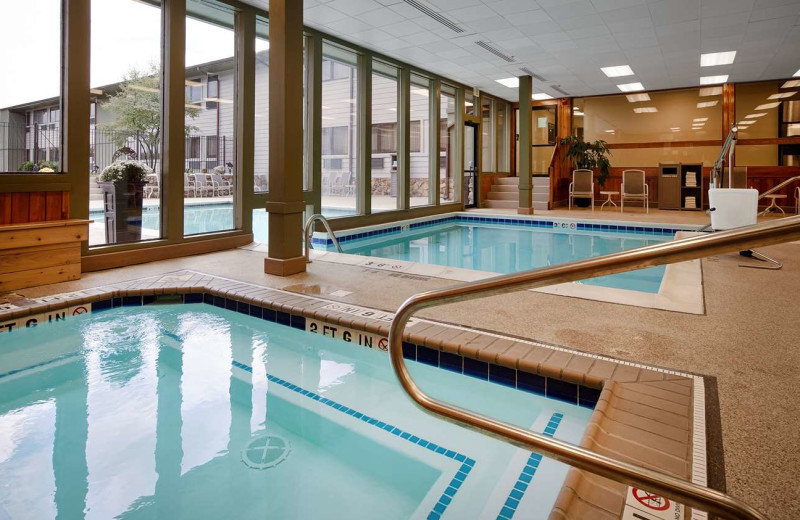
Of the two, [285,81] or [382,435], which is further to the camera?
[285,81]

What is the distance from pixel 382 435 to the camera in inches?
84.0

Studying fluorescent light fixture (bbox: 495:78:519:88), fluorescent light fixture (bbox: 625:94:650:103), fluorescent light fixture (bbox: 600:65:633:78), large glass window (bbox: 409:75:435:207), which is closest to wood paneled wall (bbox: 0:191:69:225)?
large glass window (bbox: 409:75:435:207)

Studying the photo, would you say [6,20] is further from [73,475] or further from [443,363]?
[443,363]

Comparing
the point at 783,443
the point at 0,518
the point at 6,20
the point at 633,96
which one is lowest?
the point at 0,518

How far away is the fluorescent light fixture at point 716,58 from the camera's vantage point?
8289 millimetres

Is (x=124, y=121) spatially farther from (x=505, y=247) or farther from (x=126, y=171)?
(x=505, y=247)

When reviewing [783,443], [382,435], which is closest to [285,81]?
[382,435]

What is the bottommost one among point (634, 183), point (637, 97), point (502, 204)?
point (502, 204)

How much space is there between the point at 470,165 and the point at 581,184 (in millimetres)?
2569

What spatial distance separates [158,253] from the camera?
5.04 meters

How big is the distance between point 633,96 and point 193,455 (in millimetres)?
13412

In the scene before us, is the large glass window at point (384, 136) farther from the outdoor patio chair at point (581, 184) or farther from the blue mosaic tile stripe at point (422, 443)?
the blue mosaic tile stripe at point (422, 443)

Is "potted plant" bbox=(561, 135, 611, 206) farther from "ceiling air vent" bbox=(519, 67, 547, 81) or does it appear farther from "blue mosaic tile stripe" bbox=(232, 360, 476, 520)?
"blue mosaic tile stripe" bbox=(232, 360, 476, 520)

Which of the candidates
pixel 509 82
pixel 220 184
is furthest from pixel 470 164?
pixel 220 184
